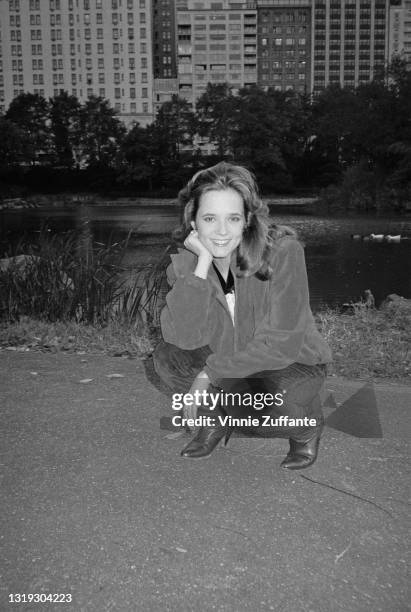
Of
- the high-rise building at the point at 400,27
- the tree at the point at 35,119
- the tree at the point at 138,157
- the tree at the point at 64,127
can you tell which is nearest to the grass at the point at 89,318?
the tree at the point at 138,157

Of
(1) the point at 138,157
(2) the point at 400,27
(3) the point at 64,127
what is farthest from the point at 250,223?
(2) the point at 400,27

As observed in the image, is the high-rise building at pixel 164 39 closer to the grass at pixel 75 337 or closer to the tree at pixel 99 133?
the tree at pixel 99 133

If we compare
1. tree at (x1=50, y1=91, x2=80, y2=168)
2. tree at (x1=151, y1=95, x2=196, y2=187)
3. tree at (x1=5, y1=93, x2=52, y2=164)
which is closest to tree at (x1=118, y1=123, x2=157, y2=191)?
tree at (x1=151, y1=95, x2=196, y2=187)

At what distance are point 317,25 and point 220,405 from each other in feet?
395

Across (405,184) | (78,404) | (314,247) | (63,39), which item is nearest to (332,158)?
(405,184)

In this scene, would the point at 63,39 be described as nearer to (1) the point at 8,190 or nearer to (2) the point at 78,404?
(1) the point at 8,190

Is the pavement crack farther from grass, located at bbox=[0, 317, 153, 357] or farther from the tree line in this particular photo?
the tree line

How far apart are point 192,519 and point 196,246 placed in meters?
0.94

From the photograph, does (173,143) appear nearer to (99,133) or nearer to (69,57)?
(99,133)

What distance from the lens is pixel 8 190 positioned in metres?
58.8

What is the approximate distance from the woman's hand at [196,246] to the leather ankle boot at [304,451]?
708 millimetres

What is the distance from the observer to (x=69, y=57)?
97.2 meters

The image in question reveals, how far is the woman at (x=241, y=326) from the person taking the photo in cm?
218

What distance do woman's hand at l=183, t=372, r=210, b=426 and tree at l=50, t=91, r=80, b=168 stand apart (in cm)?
7114
